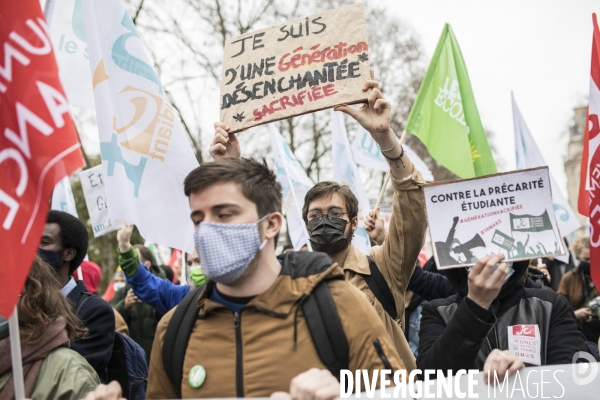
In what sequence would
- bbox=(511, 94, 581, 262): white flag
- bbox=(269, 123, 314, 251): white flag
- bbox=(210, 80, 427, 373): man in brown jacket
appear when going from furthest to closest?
bbox=(511, 94, 581, 262): white flag → bbox=(269, 123, 314, 251): white flag → bbox=(210, 80, 427, 373): man in brown jacket

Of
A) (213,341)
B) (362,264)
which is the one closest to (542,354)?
(362,264)

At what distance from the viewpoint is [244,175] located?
2395 millimetres

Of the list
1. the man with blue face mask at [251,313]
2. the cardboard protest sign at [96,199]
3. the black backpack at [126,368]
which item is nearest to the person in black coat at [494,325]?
the man with blue face mask at [251,313]

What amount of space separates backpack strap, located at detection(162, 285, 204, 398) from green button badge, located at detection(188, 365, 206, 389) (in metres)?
0.07

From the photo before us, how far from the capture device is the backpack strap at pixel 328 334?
6.96 feet

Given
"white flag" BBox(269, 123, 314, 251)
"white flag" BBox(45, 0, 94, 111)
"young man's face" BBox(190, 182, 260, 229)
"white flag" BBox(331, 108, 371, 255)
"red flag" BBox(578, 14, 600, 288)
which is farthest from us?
"white flag" BBox(331, 108, 371, 255)

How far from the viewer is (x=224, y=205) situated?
2338 millimetres

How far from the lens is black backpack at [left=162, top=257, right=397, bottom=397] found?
6.97 feet

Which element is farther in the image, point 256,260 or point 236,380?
point 256,260

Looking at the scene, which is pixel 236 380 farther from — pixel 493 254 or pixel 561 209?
pixel 561 209

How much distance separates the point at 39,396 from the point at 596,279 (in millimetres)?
2675

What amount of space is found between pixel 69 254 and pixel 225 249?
179cm

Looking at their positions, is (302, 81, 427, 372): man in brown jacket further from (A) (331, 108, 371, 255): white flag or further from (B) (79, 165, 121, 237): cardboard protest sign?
(A) (331, 108, 371, 255): white flag

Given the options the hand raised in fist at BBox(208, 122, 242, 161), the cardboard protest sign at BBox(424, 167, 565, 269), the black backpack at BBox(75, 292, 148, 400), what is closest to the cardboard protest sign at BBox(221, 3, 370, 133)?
the hand raised in fist at BBox(208, 122, 242, 161)
